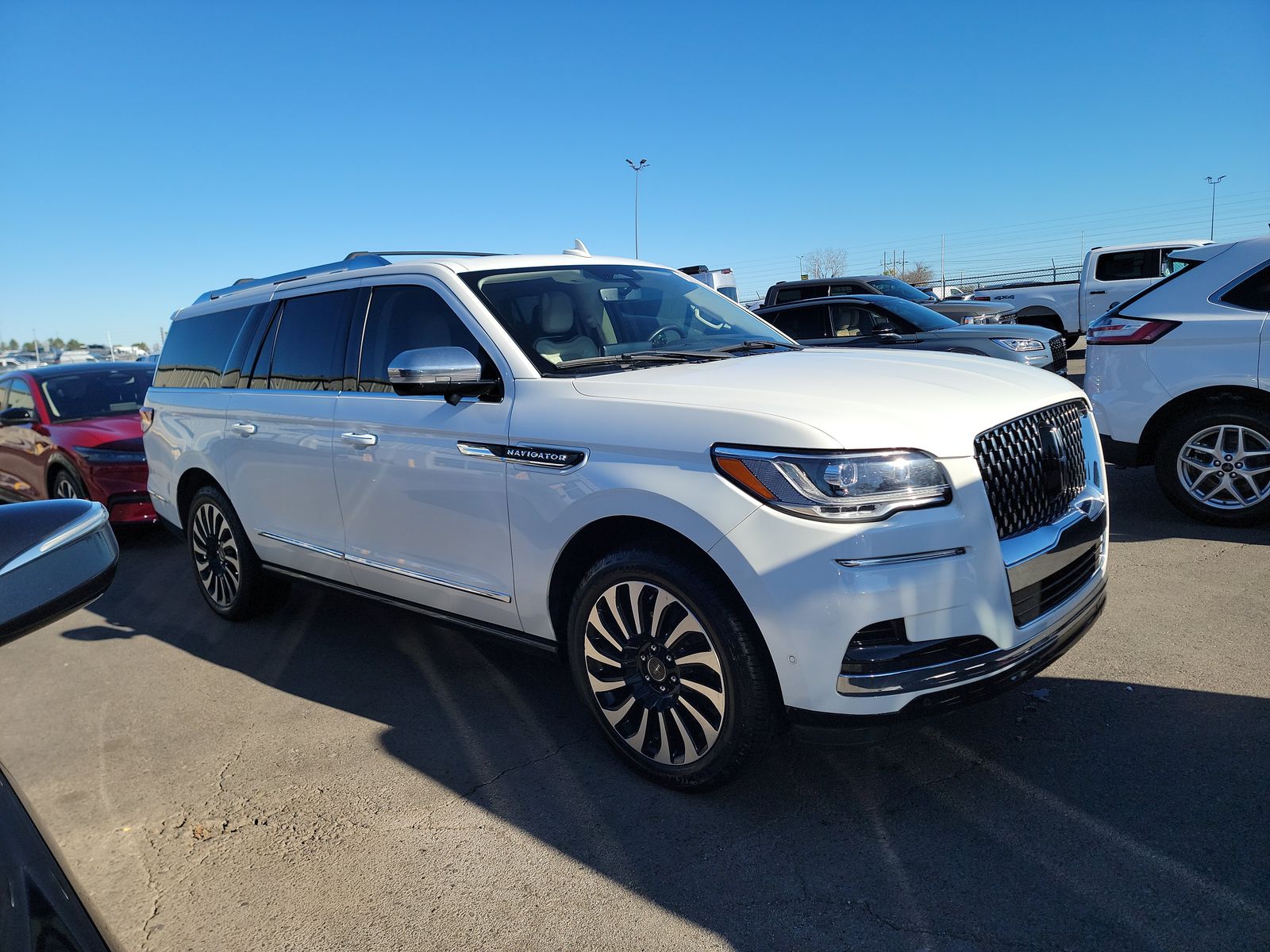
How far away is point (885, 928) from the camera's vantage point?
2412mm

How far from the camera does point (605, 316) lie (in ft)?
13.2

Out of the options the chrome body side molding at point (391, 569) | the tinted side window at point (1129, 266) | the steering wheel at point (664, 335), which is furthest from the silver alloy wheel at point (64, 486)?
the tinted side window at point (1129, 266)

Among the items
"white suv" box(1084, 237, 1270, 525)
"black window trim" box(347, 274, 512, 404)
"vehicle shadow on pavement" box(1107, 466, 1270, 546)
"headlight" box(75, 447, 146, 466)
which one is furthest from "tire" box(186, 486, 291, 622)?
"white suv" box(1084, 237, 1270, 525)

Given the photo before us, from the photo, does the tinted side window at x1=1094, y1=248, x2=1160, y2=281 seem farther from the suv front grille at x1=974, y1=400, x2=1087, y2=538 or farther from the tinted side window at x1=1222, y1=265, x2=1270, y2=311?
the suv front grille at x1=974, y1=400, x2=1087, y2=538

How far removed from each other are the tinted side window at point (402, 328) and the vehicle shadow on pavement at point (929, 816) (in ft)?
3.58

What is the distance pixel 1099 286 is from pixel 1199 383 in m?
12.5

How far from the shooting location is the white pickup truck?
53.8 feet

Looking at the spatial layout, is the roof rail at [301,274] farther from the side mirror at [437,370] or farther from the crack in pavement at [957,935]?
the crack in pavement at [957,935]

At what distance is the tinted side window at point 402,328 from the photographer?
3.81 metres

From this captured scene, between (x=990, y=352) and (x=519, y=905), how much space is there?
30.1 feet

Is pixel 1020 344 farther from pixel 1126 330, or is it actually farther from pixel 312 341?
pixel 312 341

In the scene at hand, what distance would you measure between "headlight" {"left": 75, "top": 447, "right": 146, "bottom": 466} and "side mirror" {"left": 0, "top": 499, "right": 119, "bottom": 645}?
6.83 meters

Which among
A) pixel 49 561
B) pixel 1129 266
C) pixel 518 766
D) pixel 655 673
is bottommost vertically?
pixel 518 766

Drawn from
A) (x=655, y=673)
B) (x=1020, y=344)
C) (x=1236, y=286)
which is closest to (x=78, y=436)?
(x=655, y=673)
